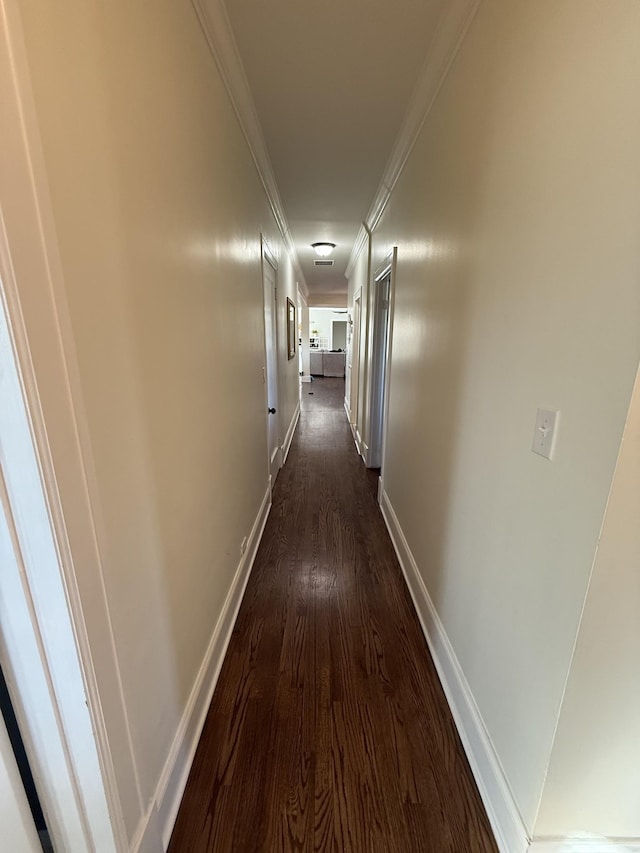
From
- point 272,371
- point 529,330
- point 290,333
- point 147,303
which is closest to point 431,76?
point 529,330

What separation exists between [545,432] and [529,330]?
0.28 meters

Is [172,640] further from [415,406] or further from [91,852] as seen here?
[415,406]

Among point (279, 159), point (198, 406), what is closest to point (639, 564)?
point (198, 406)

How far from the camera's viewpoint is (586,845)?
980 mm

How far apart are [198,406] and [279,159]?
2.13 m

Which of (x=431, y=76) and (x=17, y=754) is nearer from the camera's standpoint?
(x=17, y=754)

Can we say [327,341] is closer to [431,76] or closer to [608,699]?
[431,76]

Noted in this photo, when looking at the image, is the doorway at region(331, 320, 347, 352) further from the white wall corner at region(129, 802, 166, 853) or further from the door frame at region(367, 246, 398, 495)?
the white wall corner at region(129, 802, 166, 853)

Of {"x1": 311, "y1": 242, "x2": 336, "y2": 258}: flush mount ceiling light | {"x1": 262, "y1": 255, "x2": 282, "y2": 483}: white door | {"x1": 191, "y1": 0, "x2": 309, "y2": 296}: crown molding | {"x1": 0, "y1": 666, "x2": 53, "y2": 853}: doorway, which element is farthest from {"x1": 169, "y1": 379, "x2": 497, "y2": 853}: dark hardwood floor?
{"x1": 311, "y1": 242, "x2": 336, "y2": 258}: flush mount ceiling light

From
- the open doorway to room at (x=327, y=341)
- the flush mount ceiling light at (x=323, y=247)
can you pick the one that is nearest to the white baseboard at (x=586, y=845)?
the flush mount ceiling light at (x=323, y=247)

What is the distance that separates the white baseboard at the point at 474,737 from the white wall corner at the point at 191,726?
942 mm

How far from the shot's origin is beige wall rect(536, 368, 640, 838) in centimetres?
73

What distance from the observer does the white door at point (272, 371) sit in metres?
3.06

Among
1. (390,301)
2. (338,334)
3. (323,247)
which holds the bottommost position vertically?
(338,334)
